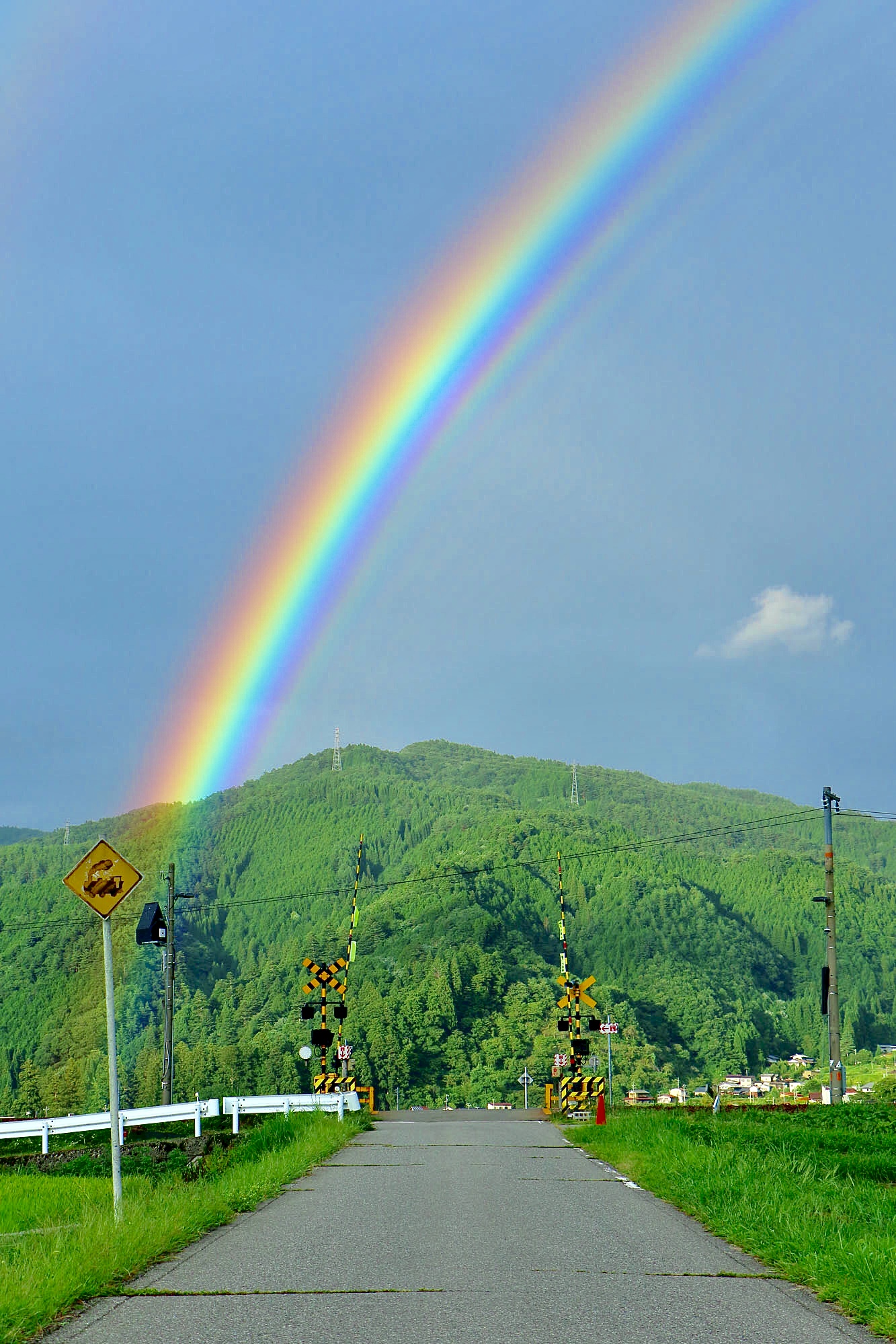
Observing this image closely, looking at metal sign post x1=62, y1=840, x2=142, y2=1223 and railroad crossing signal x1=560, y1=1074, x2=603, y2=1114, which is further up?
metal sign post x1=62, y1=840, x2=142, y2=1223

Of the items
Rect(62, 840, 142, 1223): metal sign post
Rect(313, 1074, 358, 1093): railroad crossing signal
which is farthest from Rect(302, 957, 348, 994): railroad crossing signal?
Rect(62, 840, 142, 1223): metal sign post

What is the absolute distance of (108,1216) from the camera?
33.2ft

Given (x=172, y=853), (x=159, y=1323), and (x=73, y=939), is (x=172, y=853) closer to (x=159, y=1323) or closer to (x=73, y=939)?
(x=73, y=939)

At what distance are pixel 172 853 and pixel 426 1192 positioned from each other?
15166cm

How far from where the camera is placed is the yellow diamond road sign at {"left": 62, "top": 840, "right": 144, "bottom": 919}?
11414 millimetres

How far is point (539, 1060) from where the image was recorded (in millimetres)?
111625

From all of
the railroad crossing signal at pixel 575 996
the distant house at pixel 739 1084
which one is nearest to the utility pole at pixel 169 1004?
the railroad crossing signal at pixel 575 996

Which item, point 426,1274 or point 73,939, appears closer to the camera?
point 426,1274

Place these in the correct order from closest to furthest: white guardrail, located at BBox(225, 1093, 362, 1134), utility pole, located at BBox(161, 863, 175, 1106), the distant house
A: white guardrail, located at BBox(225, 1093, 362, 1134) → utility pole, located at BBox(161, 863, 175, 1106) → the distant house

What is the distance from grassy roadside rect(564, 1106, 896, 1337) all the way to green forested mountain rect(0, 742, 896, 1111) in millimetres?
84297

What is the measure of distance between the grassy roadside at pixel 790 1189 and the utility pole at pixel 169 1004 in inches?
804

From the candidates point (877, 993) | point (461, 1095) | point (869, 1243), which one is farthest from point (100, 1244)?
point (877, 993)

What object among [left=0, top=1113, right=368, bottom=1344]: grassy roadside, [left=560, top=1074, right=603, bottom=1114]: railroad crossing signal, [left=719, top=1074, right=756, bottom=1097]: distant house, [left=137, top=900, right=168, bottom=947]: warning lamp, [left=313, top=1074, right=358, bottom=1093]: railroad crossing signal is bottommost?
[left=719, top=1074, right=756, bottom=1097]: distant house

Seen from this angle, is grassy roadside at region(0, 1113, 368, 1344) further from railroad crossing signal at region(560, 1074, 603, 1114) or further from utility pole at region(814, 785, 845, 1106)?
utility pole at region(814, 785, 845, 1106)
